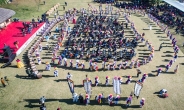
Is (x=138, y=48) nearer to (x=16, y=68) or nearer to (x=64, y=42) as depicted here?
(x=64, y=42)

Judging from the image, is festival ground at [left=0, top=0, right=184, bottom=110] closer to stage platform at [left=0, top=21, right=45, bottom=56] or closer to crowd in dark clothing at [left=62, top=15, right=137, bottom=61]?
stage platform at [left=0, top=21, right=45, bottom=56]

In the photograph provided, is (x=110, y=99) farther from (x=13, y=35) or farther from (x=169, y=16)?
(x=169, y=16)

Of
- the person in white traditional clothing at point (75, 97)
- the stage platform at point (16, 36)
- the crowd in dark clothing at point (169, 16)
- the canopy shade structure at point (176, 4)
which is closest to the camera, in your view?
the person in white traditional clothing at point (75, 97)

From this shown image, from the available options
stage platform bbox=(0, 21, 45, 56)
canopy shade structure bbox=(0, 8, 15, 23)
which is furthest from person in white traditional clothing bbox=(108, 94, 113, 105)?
canopy shade structure bbox=(0, 8, 15, 23)

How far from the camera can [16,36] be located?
3362 cm

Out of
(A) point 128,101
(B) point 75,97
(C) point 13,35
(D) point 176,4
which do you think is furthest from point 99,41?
(D) point 176,4

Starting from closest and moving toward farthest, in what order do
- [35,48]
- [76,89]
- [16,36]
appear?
[76,89] < [35,48] < [16,36]

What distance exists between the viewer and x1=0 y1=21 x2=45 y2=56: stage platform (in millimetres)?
30547

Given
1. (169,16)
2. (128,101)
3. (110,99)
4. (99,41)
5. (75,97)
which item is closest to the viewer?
(128,101)

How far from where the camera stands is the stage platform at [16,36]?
30.5 m

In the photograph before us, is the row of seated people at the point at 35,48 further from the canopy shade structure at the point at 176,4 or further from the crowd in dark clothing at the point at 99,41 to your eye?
the canopy shade structure at the point at 176,4

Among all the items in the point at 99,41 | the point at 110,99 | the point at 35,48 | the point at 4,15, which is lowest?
the point at 110,99

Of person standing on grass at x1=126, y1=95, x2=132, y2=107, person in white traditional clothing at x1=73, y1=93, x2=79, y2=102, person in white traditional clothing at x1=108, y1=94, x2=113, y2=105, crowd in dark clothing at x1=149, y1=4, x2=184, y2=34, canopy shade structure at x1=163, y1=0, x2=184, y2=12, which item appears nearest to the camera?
person standing on grass at x1=126, y1=95, x2=132, y2=107

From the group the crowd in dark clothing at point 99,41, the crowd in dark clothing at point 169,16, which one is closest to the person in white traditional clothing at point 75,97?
the crowd in dark clothing at point 99,41
